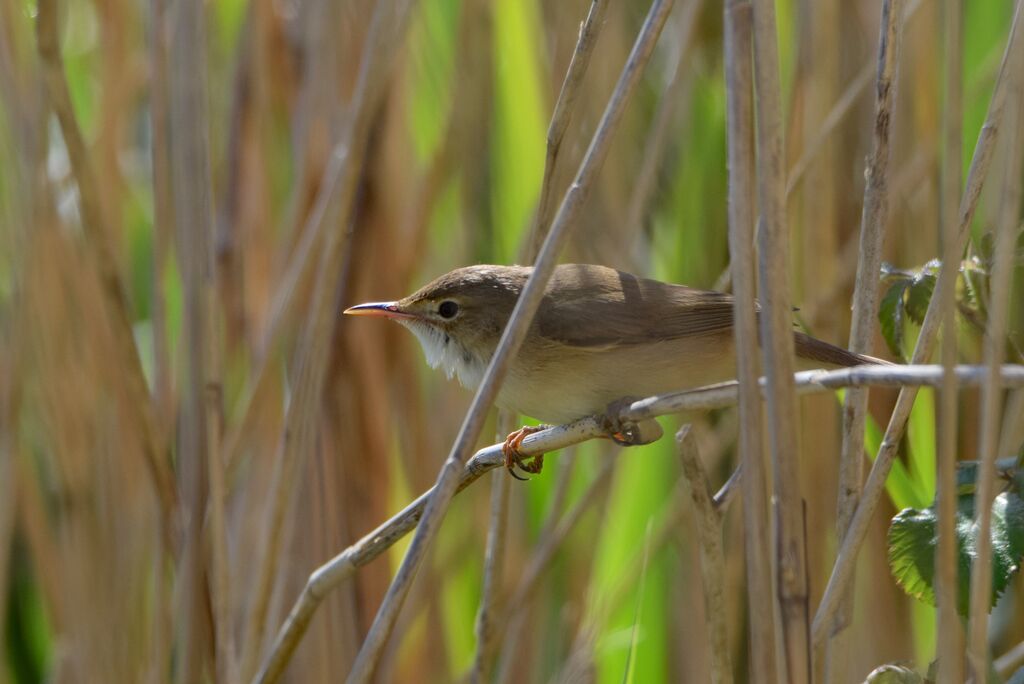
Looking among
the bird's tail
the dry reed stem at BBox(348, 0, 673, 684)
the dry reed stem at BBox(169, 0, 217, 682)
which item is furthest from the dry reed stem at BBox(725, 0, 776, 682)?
the dry reed stem at BBox(169, 0, 217, 682)

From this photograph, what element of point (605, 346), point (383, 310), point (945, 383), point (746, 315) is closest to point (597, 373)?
point (605, 346)

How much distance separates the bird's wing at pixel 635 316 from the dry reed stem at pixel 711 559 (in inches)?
17.0

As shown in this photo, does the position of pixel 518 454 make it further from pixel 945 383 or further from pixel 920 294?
pixel 945 383

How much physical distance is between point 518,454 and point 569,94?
21.0 inches

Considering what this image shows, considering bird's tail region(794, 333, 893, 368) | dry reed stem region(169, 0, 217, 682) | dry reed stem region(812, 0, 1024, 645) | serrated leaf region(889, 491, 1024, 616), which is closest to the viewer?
serrated leaf region(889, 491, 1024, 616)

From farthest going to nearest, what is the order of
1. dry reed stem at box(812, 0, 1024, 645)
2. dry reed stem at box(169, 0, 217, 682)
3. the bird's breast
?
dry reed stem at box(169, 0, 217, 682) → the bird's breast → dry reed stem at box(812, 0, 1024, 645)

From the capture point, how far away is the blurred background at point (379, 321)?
2.04 metres

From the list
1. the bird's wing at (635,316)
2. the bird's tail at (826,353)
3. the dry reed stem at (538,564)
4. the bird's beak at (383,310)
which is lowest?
the dry reed stem at (538,564)

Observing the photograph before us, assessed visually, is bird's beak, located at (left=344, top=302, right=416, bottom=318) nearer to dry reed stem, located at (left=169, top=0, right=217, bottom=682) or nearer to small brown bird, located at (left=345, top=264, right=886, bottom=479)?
small brown bird, located at (left=345, top=264, right=886, bottom=479)

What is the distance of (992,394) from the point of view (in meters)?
1.08

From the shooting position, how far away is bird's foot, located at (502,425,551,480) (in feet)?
5.32

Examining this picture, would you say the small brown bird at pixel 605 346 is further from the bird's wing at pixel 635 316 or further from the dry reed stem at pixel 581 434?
the dry reed stem at pixel 581 434

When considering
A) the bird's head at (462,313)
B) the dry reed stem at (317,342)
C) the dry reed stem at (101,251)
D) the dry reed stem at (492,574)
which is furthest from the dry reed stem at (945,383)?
the dry reed stem at (101,251)

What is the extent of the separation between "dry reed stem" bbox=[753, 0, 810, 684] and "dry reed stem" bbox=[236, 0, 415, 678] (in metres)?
0.92
